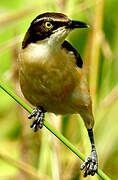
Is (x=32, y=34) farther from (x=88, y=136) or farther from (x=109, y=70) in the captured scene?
(x=109, y=70)

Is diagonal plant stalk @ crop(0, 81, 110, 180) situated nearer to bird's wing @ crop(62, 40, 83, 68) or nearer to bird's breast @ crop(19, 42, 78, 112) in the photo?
bird's breast @ crop(19, 42, 78, 112)

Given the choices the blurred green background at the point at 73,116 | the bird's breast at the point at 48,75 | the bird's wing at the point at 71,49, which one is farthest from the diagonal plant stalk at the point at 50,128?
the blurred green background at the point at 73,116

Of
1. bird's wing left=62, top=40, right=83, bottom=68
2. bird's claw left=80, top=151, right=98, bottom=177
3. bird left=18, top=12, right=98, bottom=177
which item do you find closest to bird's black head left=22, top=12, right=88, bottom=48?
bird left=18, top=12, right=98, bottom=177

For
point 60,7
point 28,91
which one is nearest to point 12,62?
point 60,7

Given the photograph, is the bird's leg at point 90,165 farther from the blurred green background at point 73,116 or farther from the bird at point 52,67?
the blurred green background at point 73,116

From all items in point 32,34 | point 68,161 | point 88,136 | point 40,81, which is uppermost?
point 32,34

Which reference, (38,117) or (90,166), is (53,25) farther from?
(90,166)

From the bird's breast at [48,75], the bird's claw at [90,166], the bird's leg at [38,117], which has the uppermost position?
the bird's breast at [48,75]

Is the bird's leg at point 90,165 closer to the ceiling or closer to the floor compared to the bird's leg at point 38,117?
closer to the floor
